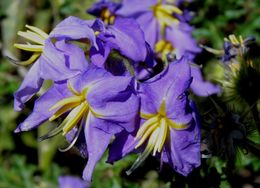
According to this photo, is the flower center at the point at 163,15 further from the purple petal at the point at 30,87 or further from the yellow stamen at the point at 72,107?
the yellow stamen at the point at 72,107

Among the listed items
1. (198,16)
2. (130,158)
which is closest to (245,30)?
(198,16)


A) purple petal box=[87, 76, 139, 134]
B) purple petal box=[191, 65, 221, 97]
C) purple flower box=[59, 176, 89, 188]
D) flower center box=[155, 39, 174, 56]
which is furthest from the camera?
purple flower box=[59, 176, 89, 188]

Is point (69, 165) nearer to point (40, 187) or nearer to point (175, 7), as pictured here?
point (40, 187)

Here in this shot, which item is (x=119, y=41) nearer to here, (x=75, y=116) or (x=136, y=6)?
(x=75, y=116)

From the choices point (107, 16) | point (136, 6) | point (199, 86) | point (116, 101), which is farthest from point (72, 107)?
point (136, 6)

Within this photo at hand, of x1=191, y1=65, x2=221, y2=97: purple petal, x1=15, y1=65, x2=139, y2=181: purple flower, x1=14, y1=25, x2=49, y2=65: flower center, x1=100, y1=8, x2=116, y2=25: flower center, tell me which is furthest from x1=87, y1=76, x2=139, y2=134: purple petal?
x1=100, y1=8, x2=116, y2=25: flower center

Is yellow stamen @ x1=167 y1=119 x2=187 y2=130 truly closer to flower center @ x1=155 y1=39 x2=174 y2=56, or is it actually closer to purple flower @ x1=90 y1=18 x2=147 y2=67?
purple flower @ x1=90 y1=18 x2=147 y2=67

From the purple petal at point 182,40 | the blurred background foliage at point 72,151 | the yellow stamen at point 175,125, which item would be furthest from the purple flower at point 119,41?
the purple petal at point 182,40
